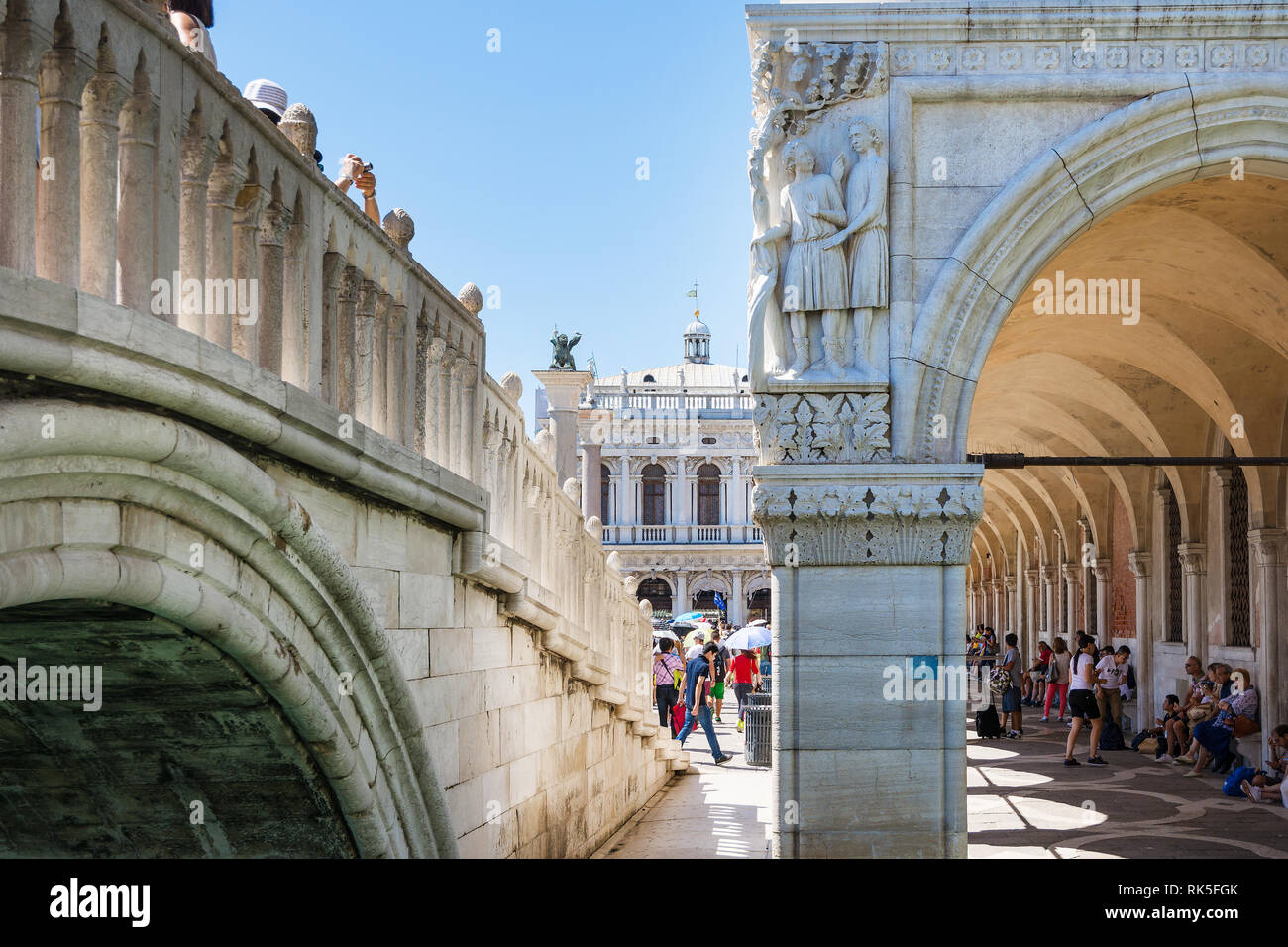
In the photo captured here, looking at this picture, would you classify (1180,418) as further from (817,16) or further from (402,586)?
(402,586)

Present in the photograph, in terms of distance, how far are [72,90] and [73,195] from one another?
11.5 inches

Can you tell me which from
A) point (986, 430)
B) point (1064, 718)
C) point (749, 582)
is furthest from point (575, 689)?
point (749, 582)

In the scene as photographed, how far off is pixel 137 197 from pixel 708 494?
60873 mm

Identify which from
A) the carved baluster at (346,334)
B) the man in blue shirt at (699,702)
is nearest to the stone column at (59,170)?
the carved baluster at (346,334)

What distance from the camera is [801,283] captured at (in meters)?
7.27

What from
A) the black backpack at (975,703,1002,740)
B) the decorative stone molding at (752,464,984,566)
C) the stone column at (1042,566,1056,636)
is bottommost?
the black backpack at (975,703,1002,740)

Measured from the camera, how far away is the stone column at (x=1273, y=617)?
508 inches

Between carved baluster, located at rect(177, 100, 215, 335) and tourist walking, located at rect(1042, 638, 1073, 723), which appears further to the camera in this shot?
tourist walking, located at rect(1042, 638, 1073, 723)

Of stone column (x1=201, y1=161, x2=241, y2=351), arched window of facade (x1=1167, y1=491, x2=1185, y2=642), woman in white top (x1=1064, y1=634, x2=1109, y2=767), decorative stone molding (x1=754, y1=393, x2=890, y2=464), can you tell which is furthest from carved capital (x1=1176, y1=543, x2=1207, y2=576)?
stone column (x1=201, y1=161, x2=241, y2=351)

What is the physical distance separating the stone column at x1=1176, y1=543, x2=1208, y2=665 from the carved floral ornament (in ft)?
31.4

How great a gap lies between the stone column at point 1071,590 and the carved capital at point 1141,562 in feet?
15.9

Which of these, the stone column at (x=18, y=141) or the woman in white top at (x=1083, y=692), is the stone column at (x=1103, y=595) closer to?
the woman in white top at (x=1083, y=692)

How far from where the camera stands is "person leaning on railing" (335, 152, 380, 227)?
764 centimetres

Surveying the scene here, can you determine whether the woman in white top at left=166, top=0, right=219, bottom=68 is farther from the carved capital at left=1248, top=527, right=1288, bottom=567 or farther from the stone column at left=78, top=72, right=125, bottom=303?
the carved capital at left=1248, top=527, right=1288, bottom=567
